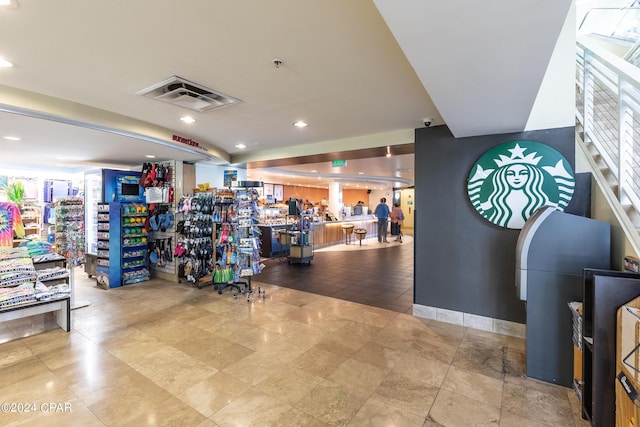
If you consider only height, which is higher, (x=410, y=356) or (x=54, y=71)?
(x=54, y=71)

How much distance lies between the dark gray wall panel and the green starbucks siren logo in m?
0.10

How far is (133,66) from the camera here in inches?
96.0

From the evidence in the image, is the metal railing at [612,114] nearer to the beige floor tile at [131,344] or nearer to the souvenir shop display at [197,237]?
the beige floor tile at [131,344]

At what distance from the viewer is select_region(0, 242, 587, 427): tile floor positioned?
2.12m

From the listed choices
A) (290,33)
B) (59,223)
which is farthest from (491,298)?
(59,223)

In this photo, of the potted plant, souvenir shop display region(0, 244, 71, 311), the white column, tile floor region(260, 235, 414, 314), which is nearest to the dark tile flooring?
tile floor region(260, 235, 414, 314)

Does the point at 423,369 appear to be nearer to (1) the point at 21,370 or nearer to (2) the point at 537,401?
(2) the point at 537,401

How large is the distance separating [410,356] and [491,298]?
1.44 metres

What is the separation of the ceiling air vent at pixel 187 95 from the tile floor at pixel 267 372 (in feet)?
9.09

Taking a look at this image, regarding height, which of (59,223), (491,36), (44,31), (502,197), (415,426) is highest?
(44,31)

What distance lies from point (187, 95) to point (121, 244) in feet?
13.5

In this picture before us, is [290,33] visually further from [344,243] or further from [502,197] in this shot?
[344,243]

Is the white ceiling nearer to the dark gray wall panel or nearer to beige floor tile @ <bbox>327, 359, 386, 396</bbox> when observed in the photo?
the dark gray wall panel

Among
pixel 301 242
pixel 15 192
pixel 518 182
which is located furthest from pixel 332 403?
pixel 15 192
